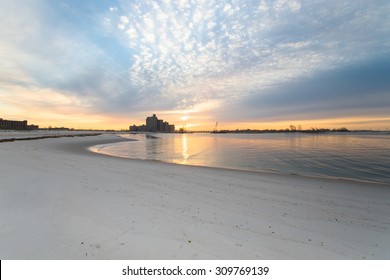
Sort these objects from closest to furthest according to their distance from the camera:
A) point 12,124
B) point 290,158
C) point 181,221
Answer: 1. point 181,221
2. point 290,158
3. point 12,124

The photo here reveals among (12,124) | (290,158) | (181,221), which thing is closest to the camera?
(181,221)

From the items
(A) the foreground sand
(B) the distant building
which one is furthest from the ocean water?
(B) the distant building

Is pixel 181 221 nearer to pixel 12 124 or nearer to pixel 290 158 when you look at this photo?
pixel 290 158

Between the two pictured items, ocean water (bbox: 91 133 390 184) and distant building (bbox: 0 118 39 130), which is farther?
Answer: distant building (bbox: 0 118 39 130)

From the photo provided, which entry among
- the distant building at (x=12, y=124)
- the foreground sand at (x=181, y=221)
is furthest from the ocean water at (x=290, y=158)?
the distant building at (x=12, y=124)

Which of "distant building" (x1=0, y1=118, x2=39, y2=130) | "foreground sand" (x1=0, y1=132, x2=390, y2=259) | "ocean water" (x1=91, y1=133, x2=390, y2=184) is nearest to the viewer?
"foreground sand" (x1=0, y1=132, x2=390, y2=259)

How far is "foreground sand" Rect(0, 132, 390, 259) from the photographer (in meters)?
3.82

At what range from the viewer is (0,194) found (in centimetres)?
632

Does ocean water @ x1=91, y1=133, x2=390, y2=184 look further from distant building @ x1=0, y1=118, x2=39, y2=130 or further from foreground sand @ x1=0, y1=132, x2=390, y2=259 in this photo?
distant building @ x1=0, y1=118, x2=39, y2=130

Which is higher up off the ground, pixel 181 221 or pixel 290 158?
pixel 181 221

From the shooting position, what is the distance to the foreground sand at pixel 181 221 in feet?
12.5

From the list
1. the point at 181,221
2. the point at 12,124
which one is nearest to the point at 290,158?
the point at 181,221

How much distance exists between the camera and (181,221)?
16.8 feet
